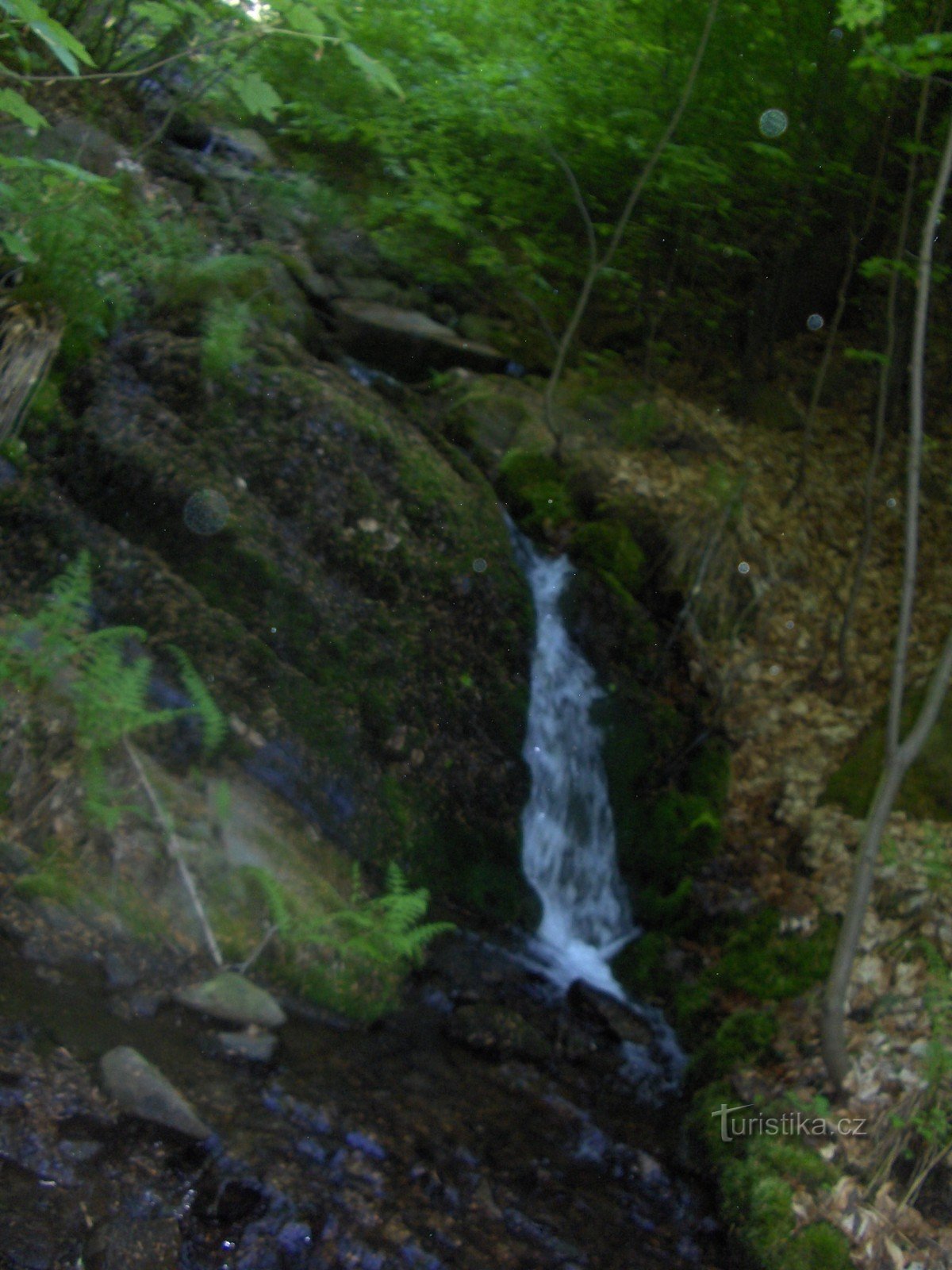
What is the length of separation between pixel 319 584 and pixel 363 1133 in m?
3.13

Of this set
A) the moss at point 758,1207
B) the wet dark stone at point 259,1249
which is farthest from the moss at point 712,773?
the wet dark stone at point 259,1249

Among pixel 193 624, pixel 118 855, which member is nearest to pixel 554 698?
pixel 193 624

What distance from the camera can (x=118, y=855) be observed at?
4109 millimetres

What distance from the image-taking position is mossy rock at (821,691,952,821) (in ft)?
19.3

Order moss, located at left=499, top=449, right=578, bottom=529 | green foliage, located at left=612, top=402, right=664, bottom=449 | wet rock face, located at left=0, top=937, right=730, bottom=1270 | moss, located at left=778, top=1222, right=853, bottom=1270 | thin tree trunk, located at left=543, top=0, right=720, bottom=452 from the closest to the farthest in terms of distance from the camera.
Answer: wet rock face, located at left=0, top=937, right=730, bottom=1270 → moss, located at left=778, top=1222, right=853, bottom=1270 → thin tree trunk, located at left=543, top=0, right=720, bottom=452 → moss, located at left=499, top=449, right=578, bottom=529 → green foliage, located at left=612, top=402, right=664, bottom=449

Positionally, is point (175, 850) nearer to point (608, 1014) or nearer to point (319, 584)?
point (319, 584)

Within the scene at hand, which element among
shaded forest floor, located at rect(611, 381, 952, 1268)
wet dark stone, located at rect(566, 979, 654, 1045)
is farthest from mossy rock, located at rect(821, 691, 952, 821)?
wet dark stone, located at rect(566, 979, 654, 1045)

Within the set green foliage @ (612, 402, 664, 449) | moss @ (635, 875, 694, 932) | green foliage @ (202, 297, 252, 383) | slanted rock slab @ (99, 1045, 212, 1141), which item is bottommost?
moss @ (635, 875, 694, 932)

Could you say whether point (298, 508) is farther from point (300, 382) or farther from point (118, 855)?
point (118, 855)

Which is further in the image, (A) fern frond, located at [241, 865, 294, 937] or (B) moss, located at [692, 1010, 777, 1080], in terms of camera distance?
(B) moss, located at [692, 1010, 777, 1080]

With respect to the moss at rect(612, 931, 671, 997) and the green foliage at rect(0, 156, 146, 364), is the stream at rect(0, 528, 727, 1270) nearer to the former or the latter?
the moss at rect(612, 931, 671, 997)

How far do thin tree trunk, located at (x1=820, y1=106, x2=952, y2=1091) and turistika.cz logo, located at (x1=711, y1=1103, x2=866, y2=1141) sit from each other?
0.76 ft

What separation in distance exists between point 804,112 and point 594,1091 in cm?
812

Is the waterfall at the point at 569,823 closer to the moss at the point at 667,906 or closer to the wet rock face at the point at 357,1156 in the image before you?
the moss at the point at 667,906
